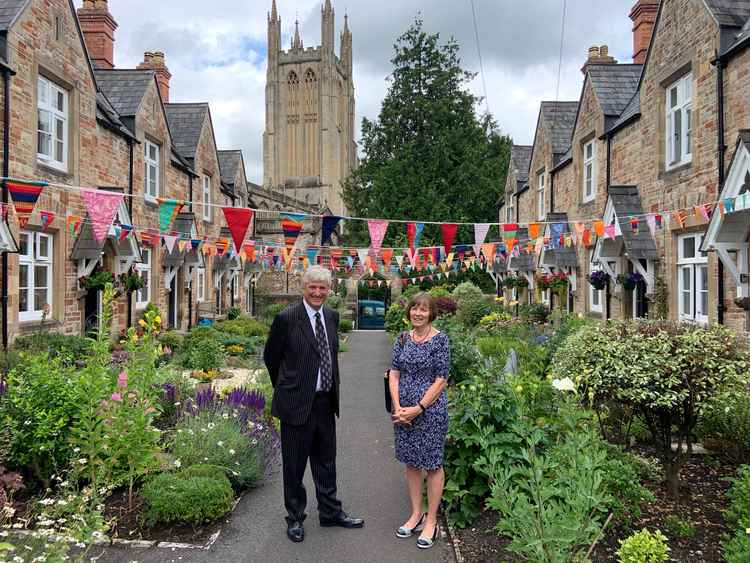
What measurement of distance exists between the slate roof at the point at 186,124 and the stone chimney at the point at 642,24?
561 inches

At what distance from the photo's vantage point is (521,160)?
79.4 feet

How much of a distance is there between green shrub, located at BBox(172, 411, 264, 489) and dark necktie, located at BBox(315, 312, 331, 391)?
3.84 ft

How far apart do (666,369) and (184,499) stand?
3754 millimetres

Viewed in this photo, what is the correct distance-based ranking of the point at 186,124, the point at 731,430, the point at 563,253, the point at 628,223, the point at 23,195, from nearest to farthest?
the point at 731,430 < the point at 23,195 < the point at 628,223 < the point at 563,253 < the point at 186,124

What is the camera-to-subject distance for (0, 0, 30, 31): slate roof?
967 cm

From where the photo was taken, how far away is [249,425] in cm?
569

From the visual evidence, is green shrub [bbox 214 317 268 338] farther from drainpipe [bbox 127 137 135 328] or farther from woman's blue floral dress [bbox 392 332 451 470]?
woman's blue floral dress [bbox 392 332 451 470]

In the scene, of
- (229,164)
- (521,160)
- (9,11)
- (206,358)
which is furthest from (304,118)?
(206,358)

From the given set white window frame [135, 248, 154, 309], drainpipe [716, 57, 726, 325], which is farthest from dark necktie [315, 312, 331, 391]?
white window frame [135, 248, 154, 309]

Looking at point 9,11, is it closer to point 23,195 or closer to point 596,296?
point 23,195

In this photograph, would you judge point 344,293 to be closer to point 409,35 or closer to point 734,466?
point 409,35

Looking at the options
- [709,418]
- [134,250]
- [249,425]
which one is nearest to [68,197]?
[134,250]

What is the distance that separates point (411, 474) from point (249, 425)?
211 cm

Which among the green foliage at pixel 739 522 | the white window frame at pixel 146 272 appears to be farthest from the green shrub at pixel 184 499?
the white window frame at pixel 146 272
